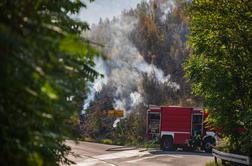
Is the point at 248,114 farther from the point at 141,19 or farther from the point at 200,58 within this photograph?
the point at 141,19

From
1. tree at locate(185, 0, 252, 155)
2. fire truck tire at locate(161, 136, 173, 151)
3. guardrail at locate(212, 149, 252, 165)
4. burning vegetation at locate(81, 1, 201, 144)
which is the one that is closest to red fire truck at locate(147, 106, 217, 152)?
fire truck tire at locate(161, 136, 173, 151)

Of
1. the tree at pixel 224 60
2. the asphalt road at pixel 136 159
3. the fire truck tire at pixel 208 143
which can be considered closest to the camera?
the tree at pixel 224 60

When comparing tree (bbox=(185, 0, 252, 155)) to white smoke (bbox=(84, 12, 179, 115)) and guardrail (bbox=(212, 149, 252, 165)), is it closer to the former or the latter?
guardrail (bbox=(212, 149, 252, 165))

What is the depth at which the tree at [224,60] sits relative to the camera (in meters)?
15.9

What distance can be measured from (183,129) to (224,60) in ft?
45.9

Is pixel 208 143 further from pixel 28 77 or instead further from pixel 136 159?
pixel 28 77

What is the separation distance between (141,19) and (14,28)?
50.5 m

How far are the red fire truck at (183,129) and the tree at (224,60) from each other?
41.0ft

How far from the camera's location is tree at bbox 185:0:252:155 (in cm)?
1590

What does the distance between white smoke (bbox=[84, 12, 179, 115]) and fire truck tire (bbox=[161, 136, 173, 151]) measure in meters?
15.4

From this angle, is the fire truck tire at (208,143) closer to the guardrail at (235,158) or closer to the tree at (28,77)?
the guardrail at (235,158)

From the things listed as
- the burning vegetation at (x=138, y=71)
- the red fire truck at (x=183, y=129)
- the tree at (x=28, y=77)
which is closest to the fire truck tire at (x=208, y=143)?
the red fire truck at (x=183, y=129)

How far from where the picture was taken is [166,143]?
30.2 metres

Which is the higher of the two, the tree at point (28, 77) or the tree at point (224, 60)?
the tree at point (224, 60)
